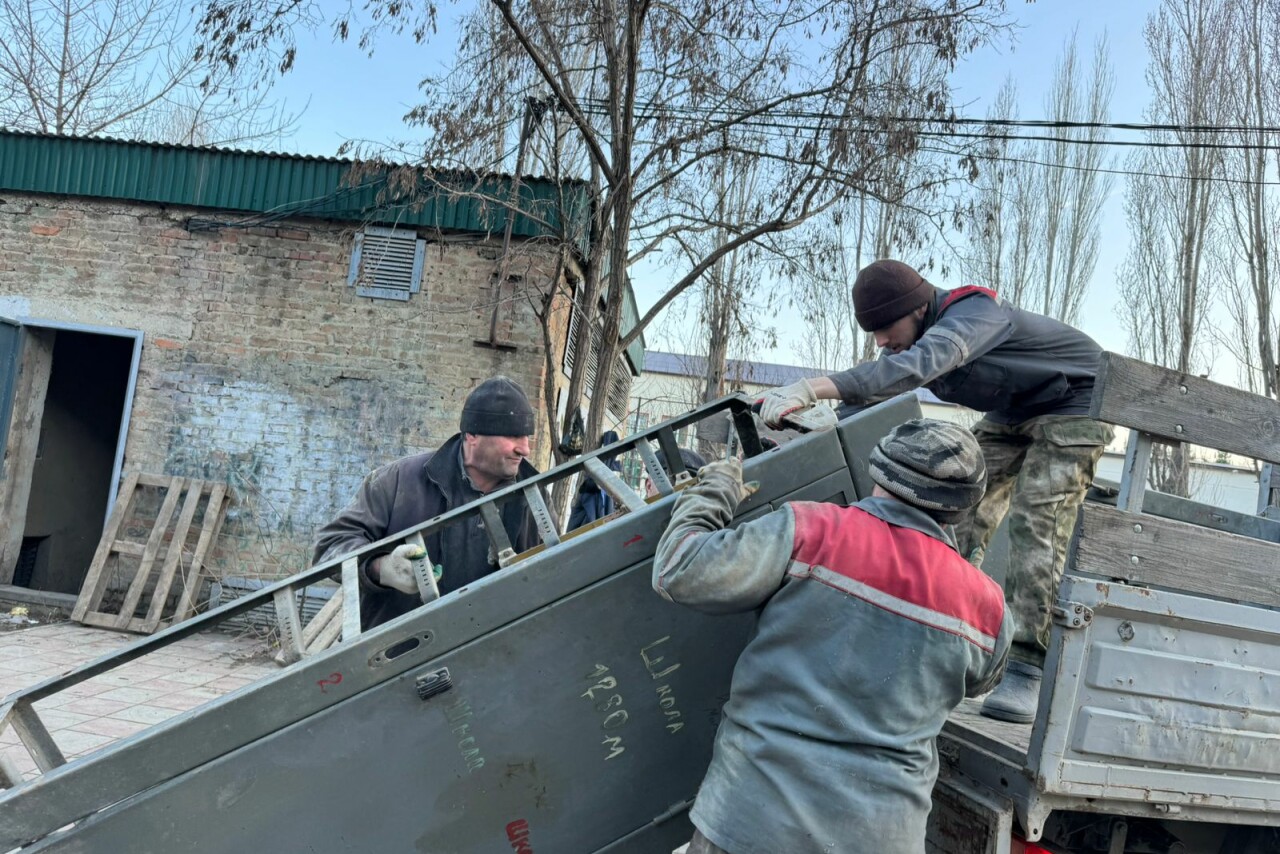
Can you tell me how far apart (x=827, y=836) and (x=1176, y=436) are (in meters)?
1.43

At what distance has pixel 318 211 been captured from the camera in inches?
324

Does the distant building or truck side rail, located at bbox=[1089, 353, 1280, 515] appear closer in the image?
truck side rail, located at bbox=[1089, 353, 1280, 515]

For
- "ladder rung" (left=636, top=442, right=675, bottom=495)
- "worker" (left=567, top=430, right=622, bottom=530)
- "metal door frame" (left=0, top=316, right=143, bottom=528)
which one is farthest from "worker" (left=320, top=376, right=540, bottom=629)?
"metal door frame" (left=0, top=316, right=143, bottom=528)

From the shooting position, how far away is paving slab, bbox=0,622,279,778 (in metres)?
5.17

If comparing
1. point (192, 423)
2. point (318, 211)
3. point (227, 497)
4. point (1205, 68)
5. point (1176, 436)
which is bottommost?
point (227, 497)

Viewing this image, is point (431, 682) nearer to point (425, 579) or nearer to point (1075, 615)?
point (425, 579)

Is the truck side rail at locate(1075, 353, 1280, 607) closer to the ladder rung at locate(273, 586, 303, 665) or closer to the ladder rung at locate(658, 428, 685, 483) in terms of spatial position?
the ladder rung at locate(658, 428, 685, 483)

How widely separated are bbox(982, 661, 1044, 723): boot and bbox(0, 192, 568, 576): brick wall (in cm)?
576

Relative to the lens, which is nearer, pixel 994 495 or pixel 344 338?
pixel 994 495

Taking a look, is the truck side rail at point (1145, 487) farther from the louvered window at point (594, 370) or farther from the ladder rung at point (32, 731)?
the louvered window at point (594, 370)

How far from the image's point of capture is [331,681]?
1.91 metres

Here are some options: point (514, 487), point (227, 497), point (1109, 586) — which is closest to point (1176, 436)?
point (1109, 586)

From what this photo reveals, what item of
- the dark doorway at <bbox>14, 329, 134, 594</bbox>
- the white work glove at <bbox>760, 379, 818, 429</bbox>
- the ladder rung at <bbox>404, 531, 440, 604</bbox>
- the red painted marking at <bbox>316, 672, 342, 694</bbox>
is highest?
the white work glove at <bbox>760, 379, 818, 429</bbox>

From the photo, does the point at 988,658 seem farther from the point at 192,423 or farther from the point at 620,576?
the point at 192,423
